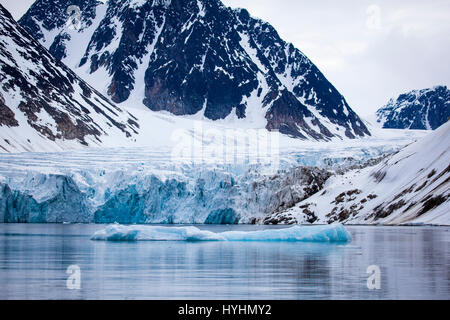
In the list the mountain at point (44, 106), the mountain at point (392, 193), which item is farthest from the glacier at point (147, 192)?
the mountain at point (44, 106)

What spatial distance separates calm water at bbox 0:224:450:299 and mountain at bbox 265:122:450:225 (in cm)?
2985

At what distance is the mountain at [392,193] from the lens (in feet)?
209

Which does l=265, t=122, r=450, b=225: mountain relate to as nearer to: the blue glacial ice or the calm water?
the blue glacial ice

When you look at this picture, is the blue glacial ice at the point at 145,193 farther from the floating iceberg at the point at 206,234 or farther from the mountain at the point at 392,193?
the floating iceberg at the point at 206,234

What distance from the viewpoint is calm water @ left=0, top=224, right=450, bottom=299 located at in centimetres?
1814

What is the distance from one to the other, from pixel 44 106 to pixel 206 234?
392ft

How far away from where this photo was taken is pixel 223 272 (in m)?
23.5

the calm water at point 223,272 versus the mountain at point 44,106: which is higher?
the mountain at point 44,106

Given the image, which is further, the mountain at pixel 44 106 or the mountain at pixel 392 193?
the mountain at pixel 44 106

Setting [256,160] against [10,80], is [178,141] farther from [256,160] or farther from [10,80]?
[256,160]

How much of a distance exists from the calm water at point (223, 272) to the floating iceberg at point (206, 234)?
6.25 metres

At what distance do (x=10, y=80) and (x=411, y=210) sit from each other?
366ft
